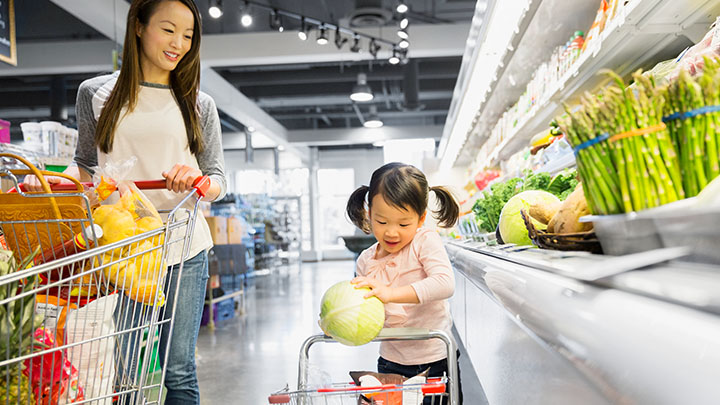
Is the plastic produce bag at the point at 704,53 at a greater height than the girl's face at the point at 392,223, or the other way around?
the plastic produce bag at the point at 704,53

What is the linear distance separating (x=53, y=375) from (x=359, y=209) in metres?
1.14

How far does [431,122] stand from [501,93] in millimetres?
13656

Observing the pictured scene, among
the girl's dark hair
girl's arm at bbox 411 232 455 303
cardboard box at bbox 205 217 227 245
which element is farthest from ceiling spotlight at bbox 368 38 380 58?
girl's arm at bbox 411 232 455 303

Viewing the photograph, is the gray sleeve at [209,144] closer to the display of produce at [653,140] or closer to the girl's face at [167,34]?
the girl's face at [167,34]

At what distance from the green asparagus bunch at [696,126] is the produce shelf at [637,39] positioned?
98 cm

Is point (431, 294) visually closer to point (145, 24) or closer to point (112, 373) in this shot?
point (112, 373)

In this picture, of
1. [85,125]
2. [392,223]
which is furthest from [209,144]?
[392,223]

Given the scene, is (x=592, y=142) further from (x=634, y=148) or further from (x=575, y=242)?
(x=575, y=242)

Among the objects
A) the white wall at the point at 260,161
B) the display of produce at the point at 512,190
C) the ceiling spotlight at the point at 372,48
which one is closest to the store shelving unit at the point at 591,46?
the display of produce at the point at 512,190

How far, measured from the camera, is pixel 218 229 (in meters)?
7.14

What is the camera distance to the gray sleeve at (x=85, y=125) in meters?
1.86

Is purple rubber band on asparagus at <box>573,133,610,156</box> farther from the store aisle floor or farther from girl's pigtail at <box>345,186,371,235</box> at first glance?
girl's pigtail at <box>345,186,371,235</box>

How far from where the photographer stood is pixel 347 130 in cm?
1603

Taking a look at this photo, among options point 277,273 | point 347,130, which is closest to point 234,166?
point 347,130
